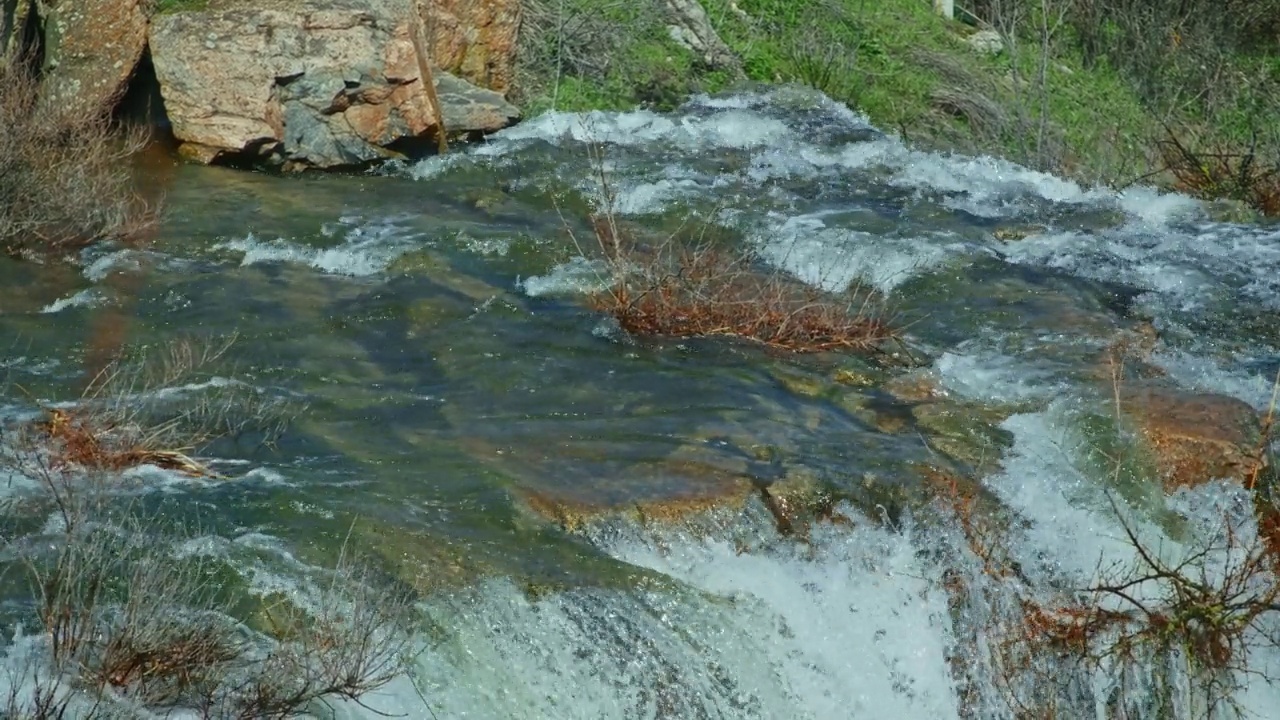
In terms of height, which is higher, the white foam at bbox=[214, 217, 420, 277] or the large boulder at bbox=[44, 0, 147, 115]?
the large boulder at bbox=[44, 0, 147, 115]

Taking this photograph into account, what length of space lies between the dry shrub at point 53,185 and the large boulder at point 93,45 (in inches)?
43.9

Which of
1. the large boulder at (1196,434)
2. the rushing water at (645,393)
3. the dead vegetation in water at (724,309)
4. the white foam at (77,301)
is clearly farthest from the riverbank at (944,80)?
the white foam at (77,301)

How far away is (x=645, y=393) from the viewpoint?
22.4ft

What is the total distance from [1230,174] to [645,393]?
17.8 ft

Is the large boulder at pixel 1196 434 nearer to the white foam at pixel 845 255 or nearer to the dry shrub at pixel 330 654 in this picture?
the white foam at pixel 845 255

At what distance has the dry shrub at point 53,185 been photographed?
8.28 m

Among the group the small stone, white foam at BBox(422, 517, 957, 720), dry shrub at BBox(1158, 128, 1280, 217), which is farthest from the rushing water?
the small stone

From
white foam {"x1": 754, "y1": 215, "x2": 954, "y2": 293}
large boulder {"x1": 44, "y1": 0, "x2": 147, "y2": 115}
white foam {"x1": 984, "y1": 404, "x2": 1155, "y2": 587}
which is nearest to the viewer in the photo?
white foam {"x1": 984, "y1": 404, "x2": 1155, "y2": 587}

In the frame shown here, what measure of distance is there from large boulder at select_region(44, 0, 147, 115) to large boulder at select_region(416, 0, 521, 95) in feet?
6.62

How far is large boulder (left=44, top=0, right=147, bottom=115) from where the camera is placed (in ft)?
33.5

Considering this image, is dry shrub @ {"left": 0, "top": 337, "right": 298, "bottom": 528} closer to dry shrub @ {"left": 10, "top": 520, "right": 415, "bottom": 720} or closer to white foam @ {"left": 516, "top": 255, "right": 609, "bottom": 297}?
dry shrub @ {"left": 10, "top": 520, "right": 415, "bottom": 720}

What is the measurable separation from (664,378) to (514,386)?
0.66 meters

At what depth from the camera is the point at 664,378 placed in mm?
6988

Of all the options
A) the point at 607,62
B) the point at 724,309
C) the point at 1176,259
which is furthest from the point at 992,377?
the point at 607,62
